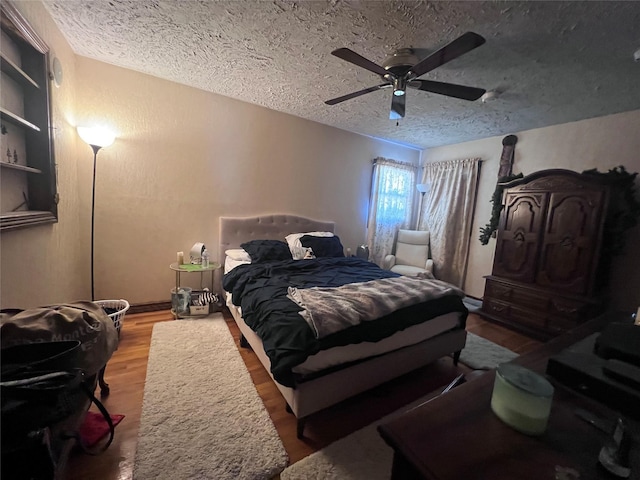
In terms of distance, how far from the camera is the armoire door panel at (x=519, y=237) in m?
2.87

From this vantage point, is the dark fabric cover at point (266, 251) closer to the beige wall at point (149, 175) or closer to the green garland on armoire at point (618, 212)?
the beige wall at point (149, 175)

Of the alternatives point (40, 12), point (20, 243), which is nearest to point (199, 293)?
point (20, 243)

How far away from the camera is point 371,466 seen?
1305 millimetres

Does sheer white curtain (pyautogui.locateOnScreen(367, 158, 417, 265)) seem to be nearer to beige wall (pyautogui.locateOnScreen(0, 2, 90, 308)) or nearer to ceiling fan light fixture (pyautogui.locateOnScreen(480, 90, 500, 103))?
ceiling fan light fixture (pyautogui.locateOnScreen(480, 90, 500, 103))

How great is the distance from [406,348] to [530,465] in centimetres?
132

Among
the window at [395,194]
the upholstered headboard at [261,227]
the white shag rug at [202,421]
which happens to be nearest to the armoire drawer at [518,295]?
the window at [395,194]

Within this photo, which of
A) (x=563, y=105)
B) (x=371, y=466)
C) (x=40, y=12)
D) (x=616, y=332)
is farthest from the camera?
(x=563, y=105)

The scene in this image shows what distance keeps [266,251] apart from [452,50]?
2.30 meters

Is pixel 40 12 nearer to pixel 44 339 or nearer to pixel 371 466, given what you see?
pixel 44 339

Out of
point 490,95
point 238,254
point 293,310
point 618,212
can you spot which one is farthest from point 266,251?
point 618,212

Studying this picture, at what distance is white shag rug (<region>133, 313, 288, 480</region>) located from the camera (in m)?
1.24

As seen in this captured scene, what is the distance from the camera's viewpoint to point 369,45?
1859 millimetres

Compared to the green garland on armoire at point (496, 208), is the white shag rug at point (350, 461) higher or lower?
lower

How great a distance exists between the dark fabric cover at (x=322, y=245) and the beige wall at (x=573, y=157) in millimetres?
2242
